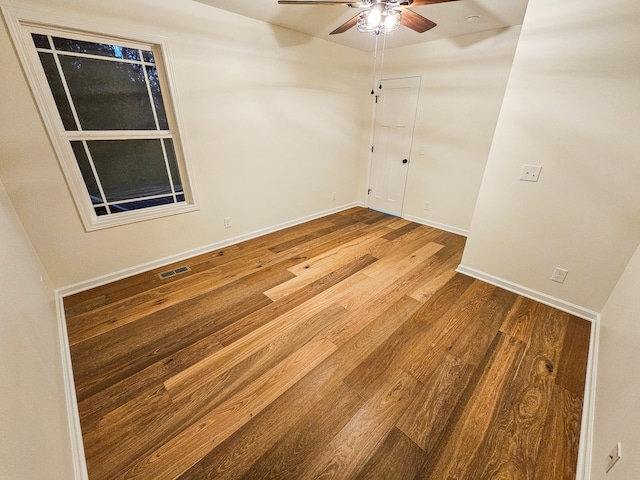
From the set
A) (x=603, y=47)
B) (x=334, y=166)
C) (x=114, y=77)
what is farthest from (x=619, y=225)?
(x=114, y=77)

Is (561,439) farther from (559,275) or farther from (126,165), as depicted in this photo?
(126,165)

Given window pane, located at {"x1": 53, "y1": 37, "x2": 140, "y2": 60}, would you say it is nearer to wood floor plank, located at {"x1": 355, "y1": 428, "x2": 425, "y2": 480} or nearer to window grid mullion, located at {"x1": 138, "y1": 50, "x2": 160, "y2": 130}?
window grid mullion, located at {"x1": 138, "y1": 50, "x2": 160, "y2": 130}

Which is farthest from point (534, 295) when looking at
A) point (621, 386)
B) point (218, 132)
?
point (218, 132)

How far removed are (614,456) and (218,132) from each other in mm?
3453

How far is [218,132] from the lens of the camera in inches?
108

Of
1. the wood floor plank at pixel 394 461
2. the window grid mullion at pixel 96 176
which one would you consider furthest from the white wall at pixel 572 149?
the window grid mullion at pixel 96 176

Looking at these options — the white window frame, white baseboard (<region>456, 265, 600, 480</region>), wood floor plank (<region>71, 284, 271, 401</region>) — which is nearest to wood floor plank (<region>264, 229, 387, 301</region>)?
wood floor plank (<region>71, 284, 271, 401</region>)

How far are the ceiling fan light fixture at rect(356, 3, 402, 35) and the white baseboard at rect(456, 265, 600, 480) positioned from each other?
7.44ft

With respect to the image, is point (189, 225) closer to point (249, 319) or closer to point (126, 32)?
point (249, 319)

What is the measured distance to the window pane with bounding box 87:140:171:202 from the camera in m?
2.34

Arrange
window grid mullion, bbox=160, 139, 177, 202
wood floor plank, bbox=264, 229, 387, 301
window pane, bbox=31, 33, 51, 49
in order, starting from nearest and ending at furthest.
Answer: window pane, bbox=31, 33, 51, 49 → wood floor plank, bbox=264, 229, 387, 301 → window grid mullion, bbox=160, 139, 177, 202

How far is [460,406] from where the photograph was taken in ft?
4.69

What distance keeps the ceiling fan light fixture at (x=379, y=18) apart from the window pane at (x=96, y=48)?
197 centimetres

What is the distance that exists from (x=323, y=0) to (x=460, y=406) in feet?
8.55
